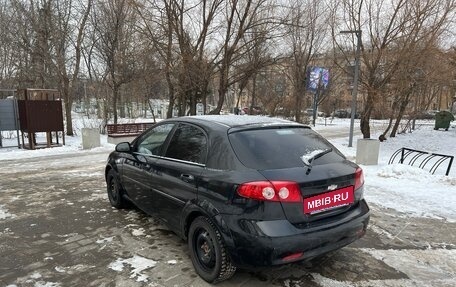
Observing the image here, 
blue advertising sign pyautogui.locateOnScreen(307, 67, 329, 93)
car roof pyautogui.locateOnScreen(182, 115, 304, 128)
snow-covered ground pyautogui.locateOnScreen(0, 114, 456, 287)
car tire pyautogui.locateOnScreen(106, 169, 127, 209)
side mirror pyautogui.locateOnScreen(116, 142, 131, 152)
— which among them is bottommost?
snow-covered ground pyautogui.locateOnScreen(0, 114, 456, 287)

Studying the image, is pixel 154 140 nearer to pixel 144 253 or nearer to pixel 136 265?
pixel 144 253

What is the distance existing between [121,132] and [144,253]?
41.4 ft

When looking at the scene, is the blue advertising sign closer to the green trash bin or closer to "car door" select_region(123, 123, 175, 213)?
the green trash bin

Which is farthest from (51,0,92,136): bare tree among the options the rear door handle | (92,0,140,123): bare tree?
the rear door handle

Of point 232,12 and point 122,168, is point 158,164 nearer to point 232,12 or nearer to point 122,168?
point 122,168

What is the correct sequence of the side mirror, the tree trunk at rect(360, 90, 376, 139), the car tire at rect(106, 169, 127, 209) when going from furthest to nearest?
the tree trunk at rect(360, 90, 376, 139)
the car tire at rect(106, 169, 127, 209)
the side mirror

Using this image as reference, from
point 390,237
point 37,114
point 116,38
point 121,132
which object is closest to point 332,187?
point 390,237

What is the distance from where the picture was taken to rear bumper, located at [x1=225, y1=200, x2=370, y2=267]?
2.85 metres

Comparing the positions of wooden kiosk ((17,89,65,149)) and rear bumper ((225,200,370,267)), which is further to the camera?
wooden kiosk ((17,89,65,149))

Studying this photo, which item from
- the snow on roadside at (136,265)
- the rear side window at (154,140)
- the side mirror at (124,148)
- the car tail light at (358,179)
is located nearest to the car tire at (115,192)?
the side mirror at (124,148)

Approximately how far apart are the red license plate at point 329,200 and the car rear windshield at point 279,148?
0.32m

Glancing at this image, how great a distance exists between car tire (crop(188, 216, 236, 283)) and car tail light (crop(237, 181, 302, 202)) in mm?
522

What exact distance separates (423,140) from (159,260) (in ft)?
69.3

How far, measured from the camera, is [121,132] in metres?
15.8
